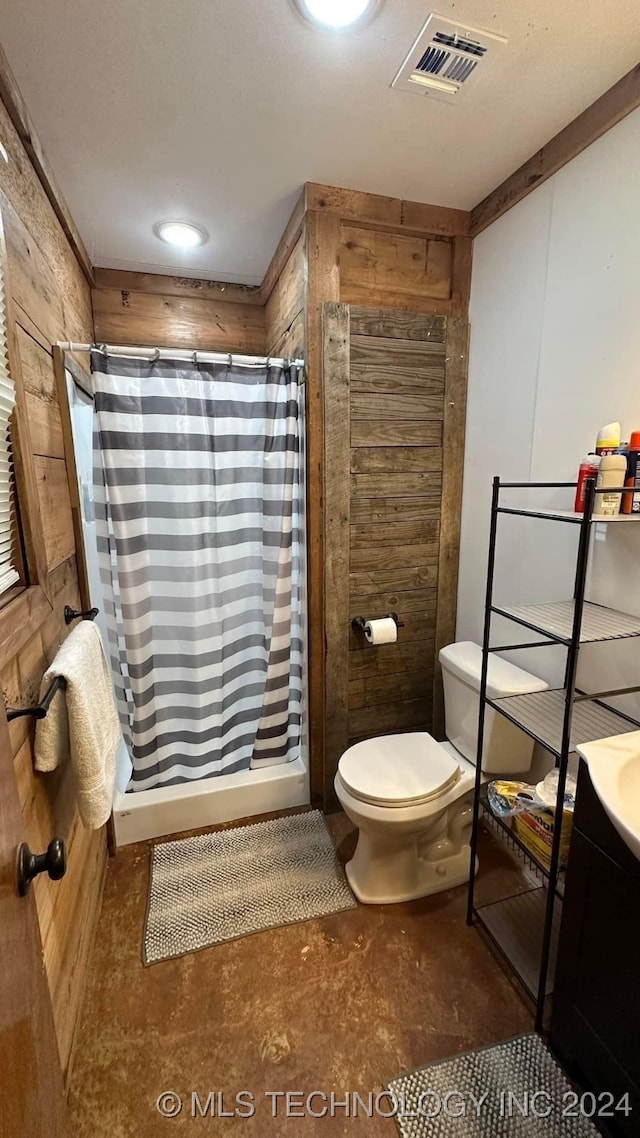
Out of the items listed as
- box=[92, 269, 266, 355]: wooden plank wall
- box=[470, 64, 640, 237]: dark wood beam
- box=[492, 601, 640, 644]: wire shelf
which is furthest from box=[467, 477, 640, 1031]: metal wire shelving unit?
box=[92, 269, 266, 355]: wooden plank wall

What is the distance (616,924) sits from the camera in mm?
942

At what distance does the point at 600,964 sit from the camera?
3.25 feet

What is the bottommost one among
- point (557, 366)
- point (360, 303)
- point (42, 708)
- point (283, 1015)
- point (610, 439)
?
point (283, 1015)

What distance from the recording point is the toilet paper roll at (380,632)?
1815mm

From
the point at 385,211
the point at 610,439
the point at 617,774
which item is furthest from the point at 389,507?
the point at 617,774

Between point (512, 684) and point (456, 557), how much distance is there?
2.16 feet

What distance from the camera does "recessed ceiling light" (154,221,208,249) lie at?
1.76m

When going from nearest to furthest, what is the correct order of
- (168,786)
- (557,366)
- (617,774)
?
1. (617,774)
2. (557,366)
3. (168,786)

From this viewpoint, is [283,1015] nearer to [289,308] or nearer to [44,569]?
[44,569]

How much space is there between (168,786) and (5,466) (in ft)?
4.83

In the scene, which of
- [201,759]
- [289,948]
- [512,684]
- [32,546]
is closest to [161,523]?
[32,546]

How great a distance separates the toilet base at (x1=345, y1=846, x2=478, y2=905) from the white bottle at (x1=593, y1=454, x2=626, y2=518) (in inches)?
50.4

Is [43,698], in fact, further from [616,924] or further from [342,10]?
[342,10]

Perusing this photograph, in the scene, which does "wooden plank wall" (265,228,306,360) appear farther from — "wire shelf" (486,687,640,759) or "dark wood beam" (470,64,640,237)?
"wire shelf" (486,687,640,759)
